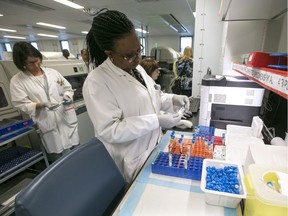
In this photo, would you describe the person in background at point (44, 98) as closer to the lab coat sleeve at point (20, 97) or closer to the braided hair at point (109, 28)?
the lab coat sleeve at point (20, 97)

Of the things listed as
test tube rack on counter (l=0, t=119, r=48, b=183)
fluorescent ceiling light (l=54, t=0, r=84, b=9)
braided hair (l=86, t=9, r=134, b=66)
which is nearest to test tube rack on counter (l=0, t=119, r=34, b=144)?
test tube rack on counter (l=0, t=119, r=48, b=183)

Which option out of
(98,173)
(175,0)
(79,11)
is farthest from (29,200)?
(79,11)

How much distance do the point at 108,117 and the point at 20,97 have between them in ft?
4.07

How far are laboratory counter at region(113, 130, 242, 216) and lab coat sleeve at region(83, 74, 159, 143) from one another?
0.23 metres

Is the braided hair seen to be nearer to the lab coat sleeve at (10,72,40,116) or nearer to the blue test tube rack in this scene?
the blue test tube rack

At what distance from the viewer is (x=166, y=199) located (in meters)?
0.70

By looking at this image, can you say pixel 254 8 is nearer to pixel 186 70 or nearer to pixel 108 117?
pixel 108 117

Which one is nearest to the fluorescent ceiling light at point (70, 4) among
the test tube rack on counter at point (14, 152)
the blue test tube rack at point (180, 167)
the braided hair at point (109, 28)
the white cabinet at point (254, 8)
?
the test tube rack on counter at point (14, 152)

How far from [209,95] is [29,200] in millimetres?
1133

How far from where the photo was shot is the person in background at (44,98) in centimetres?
155

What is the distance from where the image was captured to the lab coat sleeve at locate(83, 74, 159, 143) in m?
0.79

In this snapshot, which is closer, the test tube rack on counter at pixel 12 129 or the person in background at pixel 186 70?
the test tube rack on counter at pixel 12 129

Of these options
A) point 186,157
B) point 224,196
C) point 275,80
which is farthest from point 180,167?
point 275,80

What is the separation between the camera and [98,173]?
765 millimetres
